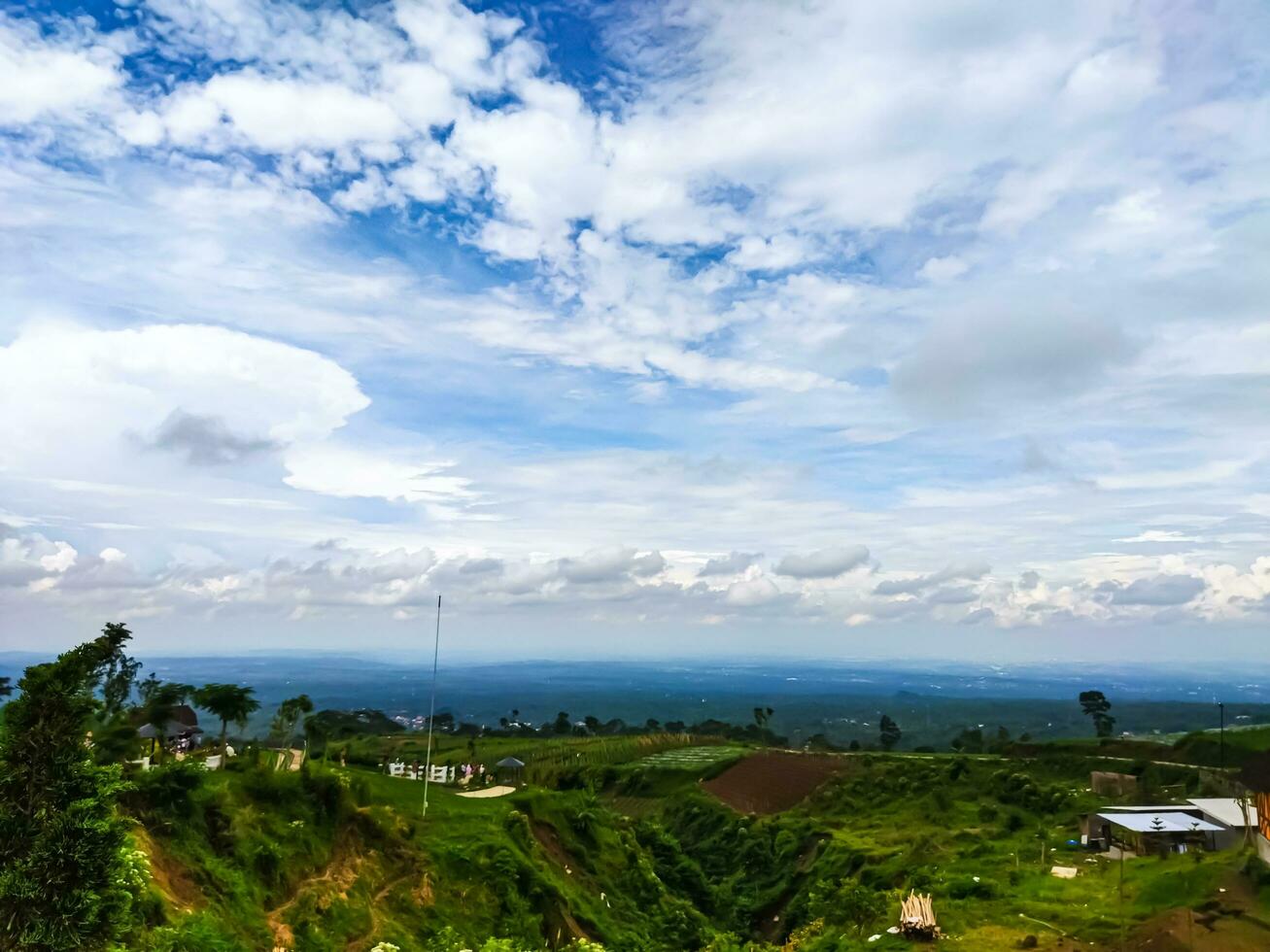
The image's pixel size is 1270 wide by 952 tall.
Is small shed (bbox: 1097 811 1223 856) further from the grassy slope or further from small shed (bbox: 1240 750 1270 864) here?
small shed (bbox: 1240 750 1270 864)

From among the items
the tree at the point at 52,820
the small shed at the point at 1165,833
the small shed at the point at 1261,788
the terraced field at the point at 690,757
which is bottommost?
the terraced field at the point at 690,757

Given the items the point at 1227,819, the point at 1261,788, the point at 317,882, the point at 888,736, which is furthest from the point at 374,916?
the point at 888,736

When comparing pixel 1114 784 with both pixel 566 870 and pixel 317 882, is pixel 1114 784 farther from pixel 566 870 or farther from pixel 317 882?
pixel 317 882

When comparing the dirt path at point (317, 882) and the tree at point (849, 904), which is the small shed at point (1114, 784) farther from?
the dirt path at point (317, 882)

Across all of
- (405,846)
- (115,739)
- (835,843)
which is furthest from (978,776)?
(115,739)

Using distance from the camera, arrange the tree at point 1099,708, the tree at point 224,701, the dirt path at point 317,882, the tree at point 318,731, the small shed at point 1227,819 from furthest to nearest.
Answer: the tree at point 1099,708, the tree at point 318,731, the small shed at point 1227,819, the tree at point 224,701, the dirt path at point 317,882

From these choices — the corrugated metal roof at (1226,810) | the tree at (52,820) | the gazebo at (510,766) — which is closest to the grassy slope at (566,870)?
the tree at (52,820)

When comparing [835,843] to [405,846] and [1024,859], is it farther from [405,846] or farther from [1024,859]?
[405,846]
